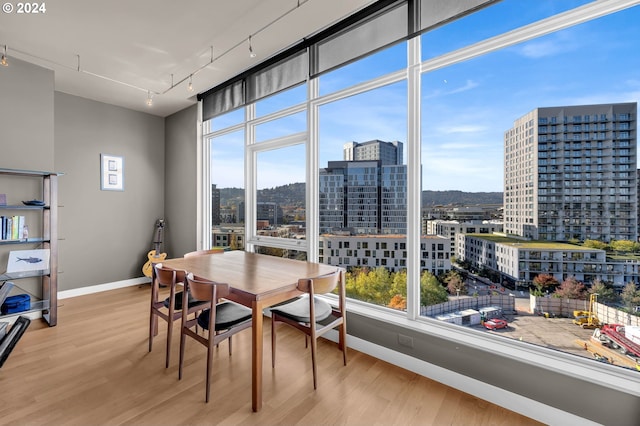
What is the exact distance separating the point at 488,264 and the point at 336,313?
4.49ft

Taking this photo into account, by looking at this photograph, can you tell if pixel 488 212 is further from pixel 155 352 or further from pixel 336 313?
pixel 155 352

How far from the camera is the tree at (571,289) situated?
1.81 meters

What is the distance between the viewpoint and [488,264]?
217cm

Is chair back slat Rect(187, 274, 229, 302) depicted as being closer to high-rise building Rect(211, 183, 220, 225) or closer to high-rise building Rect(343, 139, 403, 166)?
high-rise building Rect(343, 139, 403, 166)

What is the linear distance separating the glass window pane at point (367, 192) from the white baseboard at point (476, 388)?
1.35ft

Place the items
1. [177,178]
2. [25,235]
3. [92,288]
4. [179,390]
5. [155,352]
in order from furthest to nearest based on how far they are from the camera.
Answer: [177,178] → [92,288] → [25,235] → [155,352] → [179,390]

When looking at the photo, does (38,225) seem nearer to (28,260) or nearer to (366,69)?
(28,260)

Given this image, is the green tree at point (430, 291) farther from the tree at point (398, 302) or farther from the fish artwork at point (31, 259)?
the fish artwork at point (31, 259)

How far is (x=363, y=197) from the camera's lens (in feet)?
9.19

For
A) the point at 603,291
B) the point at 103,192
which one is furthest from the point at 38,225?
the point at 603,291

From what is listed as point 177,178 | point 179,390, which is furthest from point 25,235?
point 179,390

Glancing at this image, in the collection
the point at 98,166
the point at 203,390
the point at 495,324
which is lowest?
the point at 203,390

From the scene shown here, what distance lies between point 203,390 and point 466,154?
8.53ft

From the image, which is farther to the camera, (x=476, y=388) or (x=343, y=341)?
(x=343, y=341)
